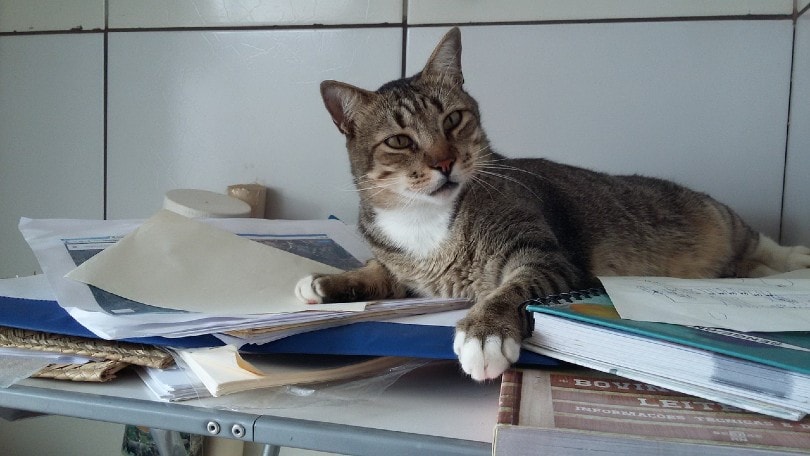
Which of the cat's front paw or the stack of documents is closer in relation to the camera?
the stack of documents

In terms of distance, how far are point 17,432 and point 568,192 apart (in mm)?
1380

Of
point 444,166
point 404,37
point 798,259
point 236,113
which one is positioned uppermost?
point 404,37

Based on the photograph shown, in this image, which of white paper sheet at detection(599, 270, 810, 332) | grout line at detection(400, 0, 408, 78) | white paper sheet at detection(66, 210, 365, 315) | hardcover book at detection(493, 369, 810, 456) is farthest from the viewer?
grout line at detection(400, 0, 408, 78)

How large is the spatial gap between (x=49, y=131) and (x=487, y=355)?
4.12 feet

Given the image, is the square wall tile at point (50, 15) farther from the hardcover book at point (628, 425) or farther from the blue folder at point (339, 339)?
the hardcover book at point (628, 425)

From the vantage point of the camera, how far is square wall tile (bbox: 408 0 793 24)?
3.43 feet

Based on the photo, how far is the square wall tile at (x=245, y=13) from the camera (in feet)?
3.92

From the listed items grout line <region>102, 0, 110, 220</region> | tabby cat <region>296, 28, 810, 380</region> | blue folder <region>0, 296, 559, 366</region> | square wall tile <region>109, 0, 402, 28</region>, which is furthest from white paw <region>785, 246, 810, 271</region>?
grout line <region>102, 0, 110, 220</region>

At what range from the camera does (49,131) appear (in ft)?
4.59

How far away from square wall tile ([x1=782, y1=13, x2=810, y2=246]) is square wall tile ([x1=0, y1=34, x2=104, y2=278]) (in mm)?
1305

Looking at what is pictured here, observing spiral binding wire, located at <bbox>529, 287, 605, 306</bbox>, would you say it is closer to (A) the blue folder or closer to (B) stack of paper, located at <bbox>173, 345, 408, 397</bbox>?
(A) the blue folder

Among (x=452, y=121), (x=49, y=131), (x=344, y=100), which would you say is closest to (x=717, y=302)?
(x=452, y=121)

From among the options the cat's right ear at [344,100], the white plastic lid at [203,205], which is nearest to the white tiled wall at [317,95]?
the white plastic lid at [203,205]

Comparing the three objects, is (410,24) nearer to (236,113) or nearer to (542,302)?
(236,113)
